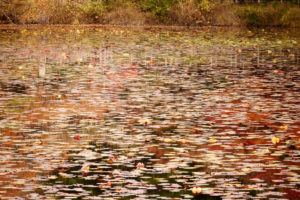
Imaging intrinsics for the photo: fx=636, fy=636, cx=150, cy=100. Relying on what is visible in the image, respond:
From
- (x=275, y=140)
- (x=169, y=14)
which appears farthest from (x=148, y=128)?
(x=169, y=14)

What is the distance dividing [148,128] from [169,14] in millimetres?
37836

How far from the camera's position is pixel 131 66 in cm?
2194

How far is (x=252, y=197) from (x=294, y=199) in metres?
0.49

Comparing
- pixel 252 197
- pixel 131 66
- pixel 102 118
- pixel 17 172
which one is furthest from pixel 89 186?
pixel 131 66

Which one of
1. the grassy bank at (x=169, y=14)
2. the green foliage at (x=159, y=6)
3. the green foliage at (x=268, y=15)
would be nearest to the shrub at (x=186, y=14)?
the grassy bank at (x=169, y=14)

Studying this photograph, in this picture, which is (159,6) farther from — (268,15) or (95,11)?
(268,15)

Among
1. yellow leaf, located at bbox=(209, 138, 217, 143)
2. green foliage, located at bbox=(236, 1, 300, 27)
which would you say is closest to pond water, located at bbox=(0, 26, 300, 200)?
yellow leaf, located at bbox=(209, 138, 217, 143)

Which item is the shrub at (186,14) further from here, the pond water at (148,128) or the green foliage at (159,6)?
the pond water at (148,128)

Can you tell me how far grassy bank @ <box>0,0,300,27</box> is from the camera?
4697cm

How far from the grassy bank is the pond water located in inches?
886

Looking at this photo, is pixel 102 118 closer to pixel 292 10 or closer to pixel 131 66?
pixel 131 66

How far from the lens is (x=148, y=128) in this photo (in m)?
11.5

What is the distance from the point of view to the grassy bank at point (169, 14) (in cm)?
4697

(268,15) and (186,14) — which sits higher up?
(186,14)
